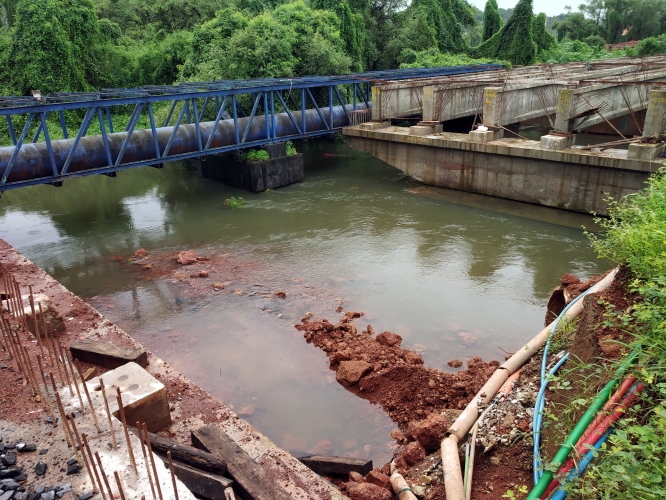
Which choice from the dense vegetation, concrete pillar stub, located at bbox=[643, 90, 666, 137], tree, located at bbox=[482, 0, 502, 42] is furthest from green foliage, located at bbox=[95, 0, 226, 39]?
concrete pillar stub, located at bbox=[643, 90, 666, 137]

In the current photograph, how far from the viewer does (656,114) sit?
1370 centimetres

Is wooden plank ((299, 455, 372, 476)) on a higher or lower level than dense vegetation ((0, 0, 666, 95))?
lower

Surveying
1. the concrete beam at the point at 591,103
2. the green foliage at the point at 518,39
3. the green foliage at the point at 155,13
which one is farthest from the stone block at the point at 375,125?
the green foliage at the point at 518,39

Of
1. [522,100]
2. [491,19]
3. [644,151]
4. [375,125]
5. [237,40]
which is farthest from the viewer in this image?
[491,19]

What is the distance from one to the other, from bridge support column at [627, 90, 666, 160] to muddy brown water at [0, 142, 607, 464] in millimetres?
2248

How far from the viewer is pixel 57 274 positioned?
1160cm

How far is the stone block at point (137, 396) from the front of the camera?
524cm

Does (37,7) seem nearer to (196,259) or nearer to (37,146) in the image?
(37,146)

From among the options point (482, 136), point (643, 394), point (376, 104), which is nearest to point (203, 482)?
point (643, 394)

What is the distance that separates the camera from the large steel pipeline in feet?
41.0

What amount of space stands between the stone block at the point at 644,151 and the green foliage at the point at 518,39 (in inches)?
1099

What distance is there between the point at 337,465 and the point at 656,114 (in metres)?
13.6

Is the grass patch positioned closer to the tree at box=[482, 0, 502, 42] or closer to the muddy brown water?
the muddy brown water

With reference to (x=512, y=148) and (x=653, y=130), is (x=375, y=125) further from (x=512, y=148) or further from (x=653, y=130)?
(x=653, y=130)
